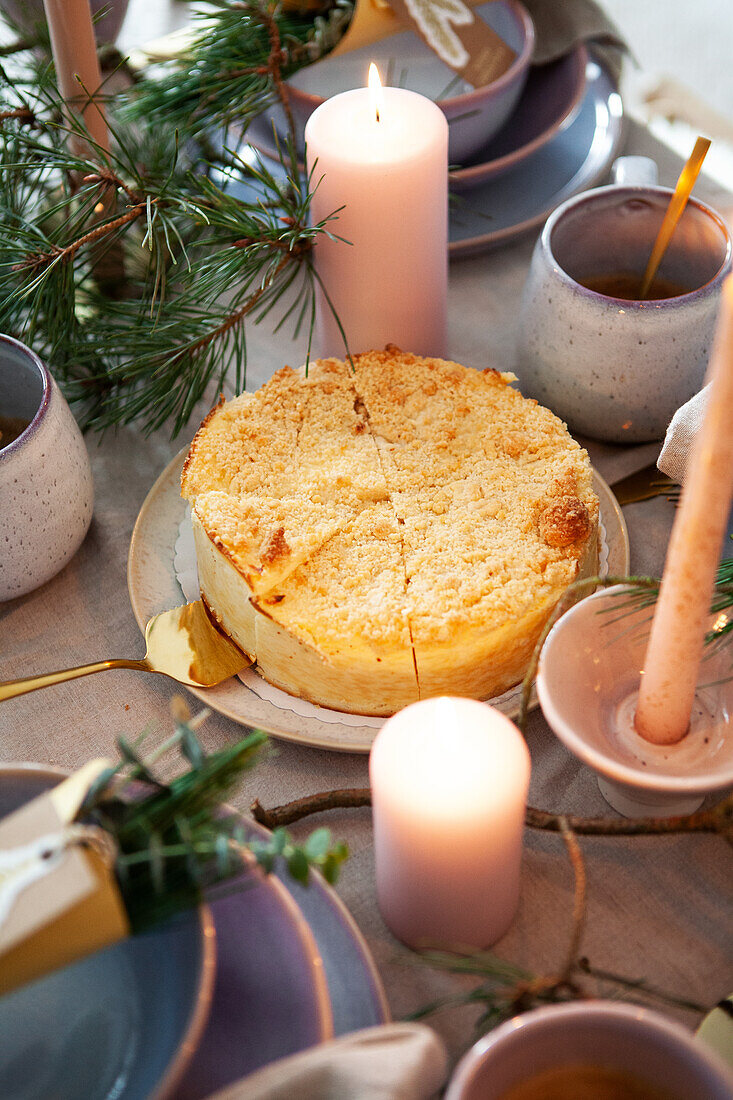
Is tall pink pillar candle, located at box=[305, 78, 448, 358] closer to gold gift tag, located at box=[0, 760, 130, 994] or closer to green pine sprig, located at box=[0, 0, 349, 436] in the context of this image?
green pine sprig, located at box=[0, 0, 349, 436]

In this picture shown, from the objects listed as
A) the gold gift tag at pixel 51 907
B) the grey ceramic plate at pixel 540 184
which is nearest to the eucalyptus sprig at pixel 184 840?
the gold gift tag at pixel 51 907

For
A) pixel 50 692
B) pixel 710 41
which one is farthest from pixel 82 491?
pixel 710 41

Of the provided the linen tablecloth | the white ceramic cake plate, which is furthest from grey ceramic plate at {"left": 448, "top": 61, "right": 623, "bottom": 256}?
the white ceramic cake plate

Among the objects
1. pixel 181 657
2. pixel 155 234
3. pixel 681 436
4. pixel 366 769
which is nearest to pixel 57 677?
pixel 181 657

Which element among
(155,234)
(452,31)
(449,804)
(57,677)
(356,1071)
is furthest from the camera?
(452,31)

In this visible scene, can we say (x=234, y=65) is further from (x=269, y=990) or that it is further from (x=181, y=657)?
(x=269, y=990)

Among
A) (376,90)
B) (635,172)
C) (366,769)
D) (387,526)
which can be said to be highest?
(376,90)
